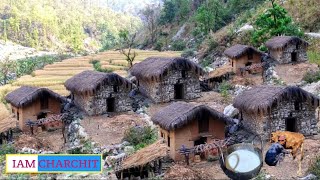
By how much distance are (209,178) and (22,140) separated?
12.3 meters

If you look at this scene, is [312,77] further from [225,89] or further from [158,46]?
[158,46]

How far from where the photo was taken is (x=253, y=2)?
2813 inches

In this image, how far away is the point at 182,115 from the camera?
22.9 metres

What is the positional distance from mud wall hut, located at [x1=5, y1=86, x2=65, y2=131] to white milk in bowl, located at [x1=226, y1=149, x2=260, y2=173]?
16.4m

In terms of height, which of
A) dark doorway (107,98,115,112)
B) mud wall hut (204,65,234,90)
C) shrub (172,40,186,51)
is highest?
shrub (172,40,186,51)

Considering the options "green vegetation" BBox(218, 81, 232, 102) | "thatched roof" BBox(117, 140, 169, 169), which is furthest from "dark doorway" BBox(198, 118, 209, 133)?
"green vegetation" BBox(218, 81, 232, 102)

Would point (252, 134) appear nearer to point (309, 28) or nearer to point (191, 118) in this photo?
point (191, 118)

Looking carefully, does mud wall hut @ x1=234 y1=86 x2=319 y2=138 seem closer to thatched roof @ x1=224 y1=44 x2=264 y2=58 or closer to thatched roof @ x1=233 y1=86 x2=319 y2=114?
thatched roof @ x1=233 y1=86 x2=319 y2=114

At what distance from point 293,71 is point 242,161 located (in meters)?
23.9

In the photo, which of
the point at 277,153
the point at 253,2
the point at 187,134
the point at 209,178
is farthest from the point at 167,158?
the point at 253,2

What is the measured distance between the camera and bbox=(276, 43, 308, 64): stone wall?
43.1 m

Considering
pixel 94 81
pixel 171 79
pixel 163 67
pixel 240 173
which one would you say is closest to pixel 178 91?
pixel 171 79

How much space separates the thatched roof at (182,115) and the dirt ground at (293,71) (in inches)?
636

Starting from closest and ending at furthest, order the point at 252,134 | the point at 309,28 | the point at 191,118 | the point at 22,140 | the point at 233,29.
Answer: the point at 191,118, the point at 252,134, the point at 22,140, the point at 309,28, the point at 233,29
